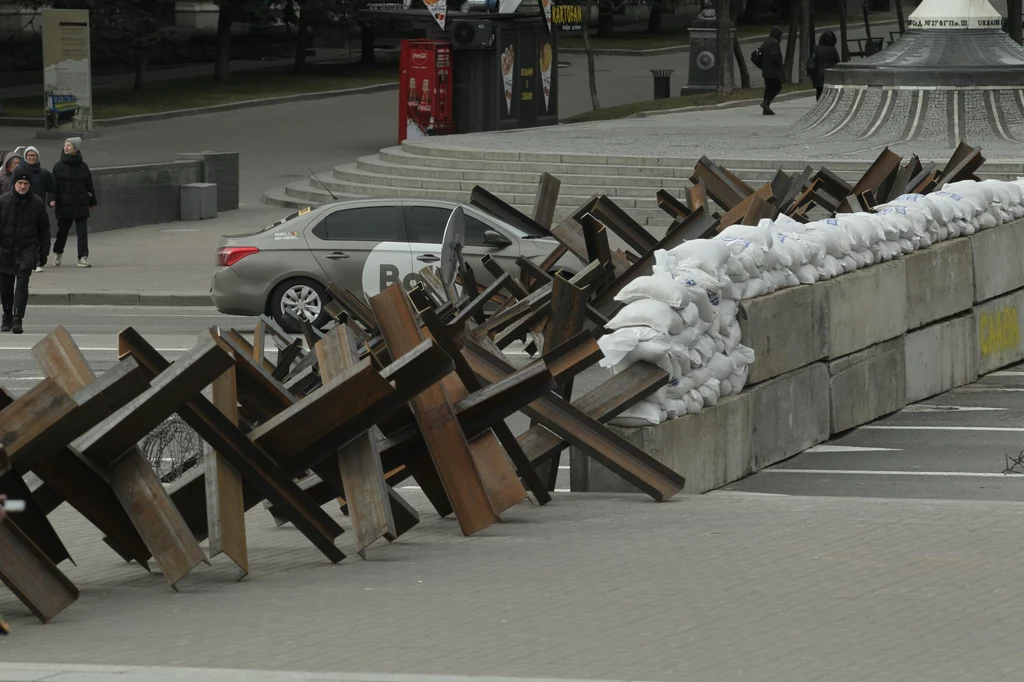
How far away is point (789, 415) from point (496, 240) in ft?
25.3

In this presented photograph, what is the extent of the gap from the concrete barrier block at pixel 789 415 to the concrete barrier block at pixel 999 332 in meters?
3.64

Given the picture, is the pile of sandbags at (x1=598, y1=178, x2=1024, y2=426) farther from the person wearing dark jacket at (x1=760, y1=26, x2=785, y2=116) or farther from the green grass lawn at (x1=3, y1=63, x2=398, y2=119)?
the green grass lawn at (x1=3, y1=63, x2=398, y2=119)

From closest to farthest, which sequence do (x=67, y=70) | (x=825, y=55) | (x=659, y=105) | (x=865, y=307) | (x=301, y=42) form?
(x=865, y=307), (x=67, y=70), (x=825, y=55), (x=659, y=105), (x=301, y=42)

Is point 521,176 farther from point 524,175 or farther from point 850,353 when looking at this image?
point 850,353

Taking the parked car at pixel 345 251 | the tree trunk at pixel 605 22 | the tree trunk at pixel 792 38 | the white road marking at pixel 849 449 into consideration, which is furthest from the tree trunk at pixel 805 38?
the white road marking at pixel 849 449

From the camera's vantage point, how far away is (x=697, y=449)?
9.88m

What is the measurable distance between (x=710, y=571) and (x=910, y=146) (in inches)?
932

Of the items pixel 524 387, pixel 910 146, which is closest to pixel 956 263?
pixel 524 387

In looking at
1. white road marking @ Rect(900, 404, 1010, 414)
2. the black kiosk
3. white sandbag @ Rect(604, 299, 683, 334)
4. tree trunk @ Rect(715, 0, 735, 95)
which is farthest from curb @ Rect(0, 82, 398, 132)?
white sandbag @ Rect(604, 299, 683, 334)

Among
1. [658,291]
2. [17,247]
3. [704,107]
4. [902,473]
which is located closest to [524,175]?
[17,247]

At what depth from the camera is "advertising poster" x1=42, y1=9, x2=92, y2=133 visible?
38812mm

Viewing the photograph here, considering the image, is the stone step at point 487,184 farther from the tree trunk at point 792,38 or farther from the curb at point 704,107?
the tree trunk at point 792,38

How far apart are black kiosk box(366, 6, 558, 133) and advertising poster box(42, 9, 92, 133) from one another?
7223mm

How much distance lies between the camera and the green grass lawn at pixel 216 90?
47.9m
